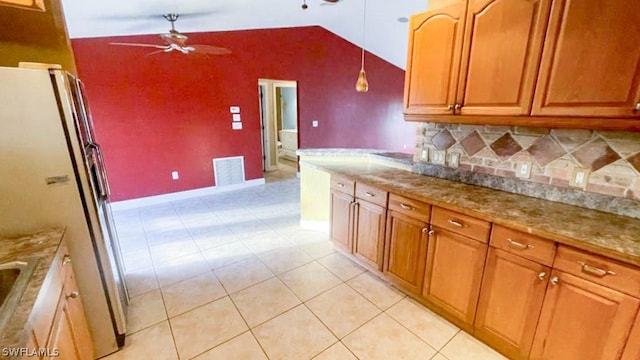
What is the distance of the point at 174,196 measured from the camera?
14.5 feet

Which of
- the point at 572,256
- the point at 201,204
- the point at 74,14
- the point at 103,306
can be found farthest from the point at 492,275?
the point at 74,14

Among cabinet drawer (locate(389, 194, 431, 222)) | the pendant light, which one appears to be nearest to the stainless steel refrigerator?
cabinet drawer (locate(389, 194, 431, 222))

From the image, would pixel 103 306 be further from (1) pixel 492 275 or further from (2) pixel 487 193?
(2) pixel 487 193

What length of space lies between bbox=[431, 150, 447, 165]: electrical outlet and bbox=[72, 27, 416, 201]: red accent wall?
137 inches

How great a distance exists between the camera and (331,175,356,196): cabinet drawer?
2371 mm

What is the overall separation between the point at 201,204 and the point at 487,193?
3.78 meters

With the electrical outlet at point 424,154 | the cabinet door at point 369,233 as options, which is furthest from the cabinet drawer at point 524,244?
the electrical outlet at point 424,154

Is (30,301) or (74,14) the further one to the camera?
(74,14)

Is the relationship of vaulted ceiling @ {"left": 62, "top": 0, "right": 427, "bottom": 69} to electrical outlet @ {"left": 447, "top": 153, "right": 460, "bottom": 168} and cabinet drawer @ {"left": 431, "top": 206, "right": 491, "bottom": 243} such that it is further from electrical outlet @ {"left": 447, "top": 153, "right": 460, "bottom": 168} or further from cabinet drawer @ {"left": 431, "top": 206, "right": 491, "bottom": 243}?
cabinet drawer @ {"left": 431, "top": 206, "right": 491, "bottom": 243}

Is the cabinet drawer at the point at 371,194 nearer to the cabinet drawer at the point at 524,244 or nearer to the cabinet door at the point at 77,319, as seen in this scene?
the cabinet drawer at the point at 524,244

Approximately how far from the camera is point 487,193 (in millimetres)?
1860

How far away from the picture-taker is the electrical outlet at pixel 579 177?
5.21 feet

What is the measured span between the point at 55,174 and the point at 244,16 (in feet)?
11.2

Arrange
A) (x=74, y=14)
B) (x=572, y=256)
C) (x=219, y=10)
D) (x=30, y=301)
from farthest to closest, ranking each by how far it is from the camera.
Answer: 1. (x=219, y=10)
2. (x=74, y=14)
3. (x=572, y=256)
4. (x=30, y=301)
